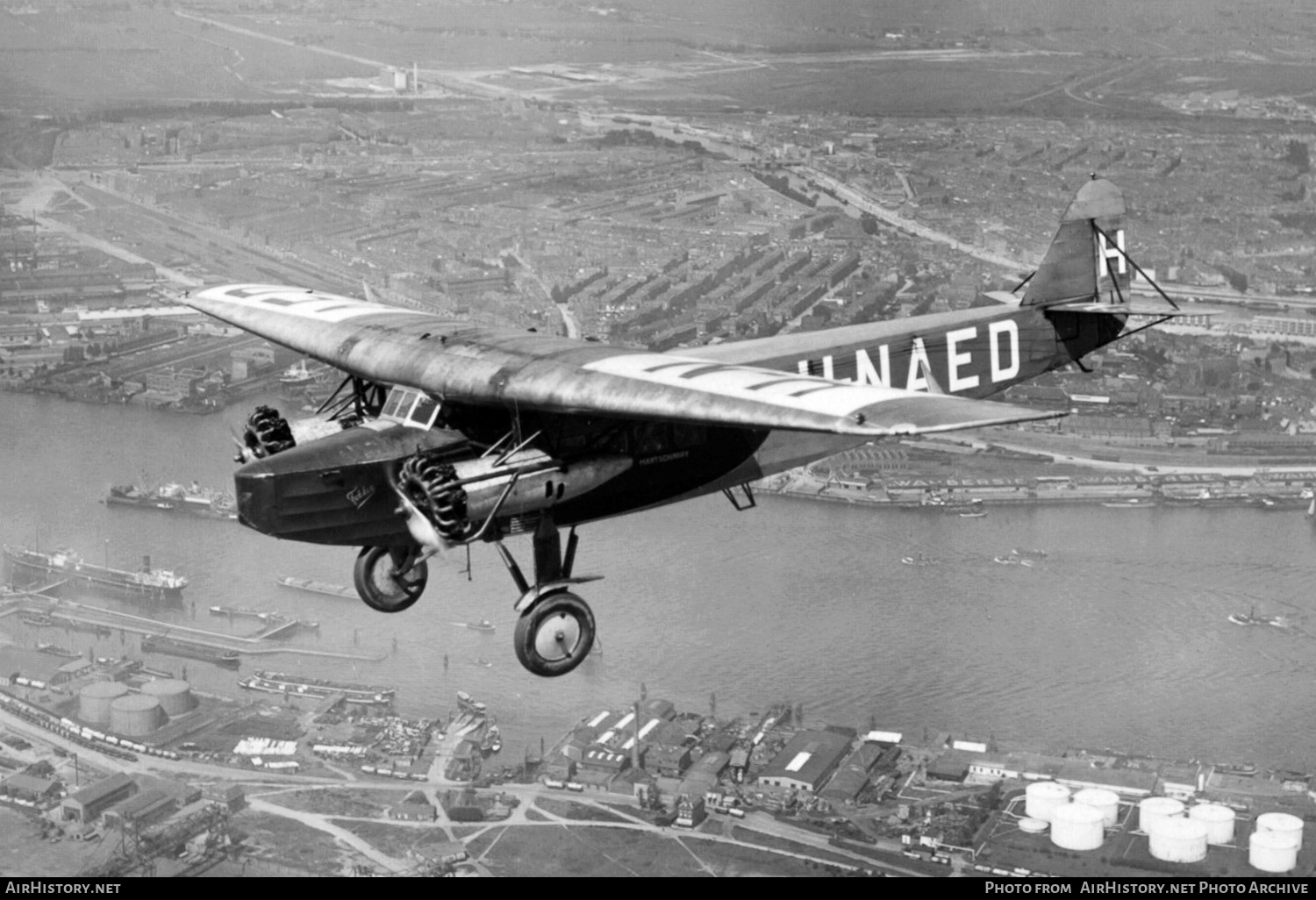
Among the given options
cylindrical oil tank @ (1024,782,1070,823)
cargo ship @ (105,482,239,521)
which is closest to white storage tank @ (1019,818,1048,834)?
cylindrical oil tank @ (1024,782,1070,823)

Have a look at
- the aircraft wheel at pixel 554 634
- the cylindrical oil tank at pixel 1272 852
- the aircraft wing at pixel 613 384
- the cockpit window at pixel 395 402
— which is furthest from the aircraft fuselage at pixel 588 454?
the cylindrical oil tank at pixel 1272 852

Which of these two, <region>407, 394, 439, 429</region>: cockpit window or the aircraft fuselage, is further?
<region>407, 394, 439, 429</region>: cockpit window

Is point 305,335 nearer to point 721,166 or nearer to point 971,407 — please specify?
point 971,407

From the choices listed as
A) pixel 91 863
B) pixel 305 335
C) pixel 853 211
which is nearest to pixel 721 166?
pixel 853 211

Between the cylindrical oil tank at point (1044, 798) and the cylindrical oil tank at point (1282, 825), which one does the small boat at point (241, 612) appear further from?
the cylindrical oil tank at point (1282, 825)

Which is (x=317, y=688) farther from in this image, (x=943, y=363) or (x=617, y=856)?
(x=943, y=363)

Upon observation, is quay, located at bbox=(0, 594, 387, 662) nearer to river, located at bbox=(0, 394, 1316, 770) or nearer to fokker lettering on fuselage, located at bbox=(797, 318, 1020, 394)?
river, located at bbox=(0, 394, 1316, 770)

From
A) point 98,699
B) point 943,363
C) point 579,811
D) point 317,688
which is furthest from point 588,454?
point 98,699
